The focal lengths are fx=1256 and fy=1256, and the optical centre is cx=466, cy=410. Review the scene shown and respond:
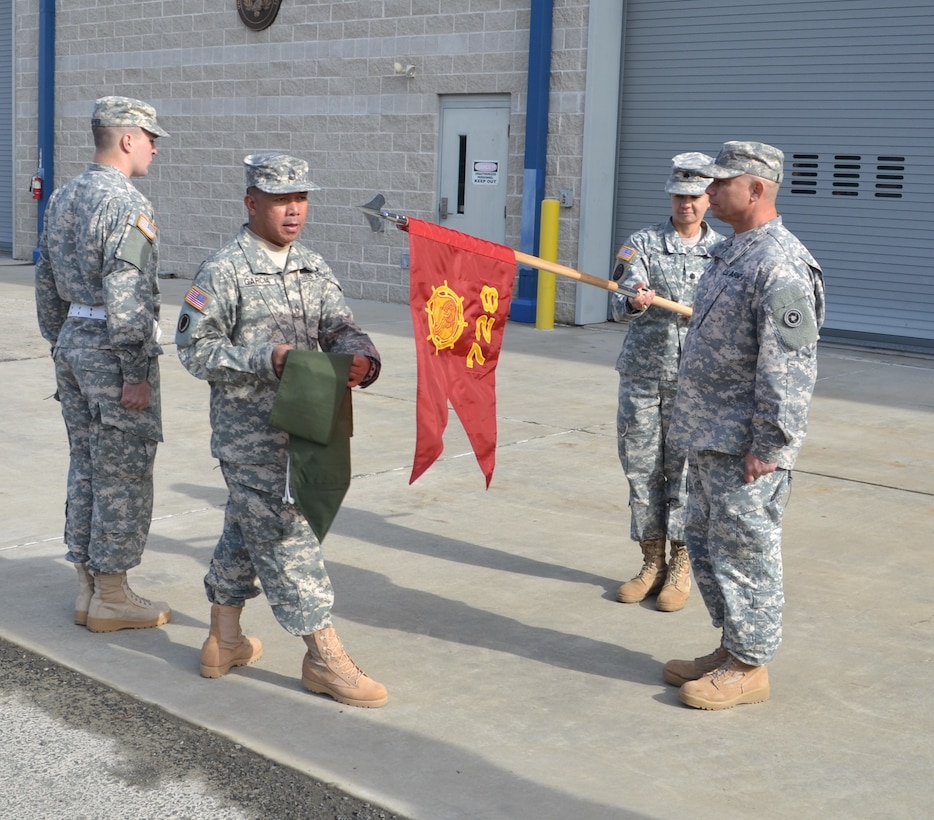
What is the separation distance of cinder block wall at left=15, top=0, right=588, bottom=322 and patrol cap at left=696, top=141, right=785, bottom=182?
30.6 feet

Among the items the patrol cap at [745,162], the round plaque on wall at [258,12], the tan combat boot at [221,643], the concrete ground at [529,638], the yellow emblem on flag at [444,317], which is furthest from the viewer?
the round plaque on wall at [258,12]

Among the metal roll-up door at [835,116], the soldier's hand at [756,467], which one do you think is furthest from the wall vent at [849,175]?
the soldier's hand at [756,467]

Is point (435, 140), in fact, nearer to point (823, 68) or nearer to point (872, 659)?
point (823, 68)

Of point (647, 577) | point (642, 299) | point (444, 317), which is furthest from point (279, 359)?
point (647, 577)

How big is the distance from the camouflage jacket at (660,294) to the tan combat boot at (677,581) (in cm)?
72

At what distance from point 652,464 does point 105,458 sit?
85.4 inches

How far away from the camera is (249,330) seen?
4020mm

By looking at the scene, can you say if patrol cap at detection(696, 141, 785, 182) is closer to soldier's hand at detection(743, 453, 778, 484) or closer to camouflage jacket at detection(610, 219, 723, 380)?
soldier's hand at detection(743, 453, 778, 484)

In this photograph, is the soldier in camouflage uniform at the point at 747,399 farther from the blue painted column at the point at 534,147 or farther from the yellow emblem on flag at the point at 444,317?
the blue painted column at the point at 534,147

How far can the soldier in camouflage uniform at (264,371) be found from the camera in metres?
3.92

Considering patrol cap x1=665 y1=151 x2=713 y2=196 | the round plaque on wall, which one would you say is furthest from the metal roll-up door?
patrol cap x1=665 y1=151 x2=713 y2=196

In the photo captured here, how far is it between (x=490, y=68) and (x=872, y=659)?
1043 centimetres

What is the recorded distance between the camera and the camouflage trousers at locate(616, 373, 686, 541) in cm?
517

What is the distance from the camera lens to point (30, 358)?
416 inches
